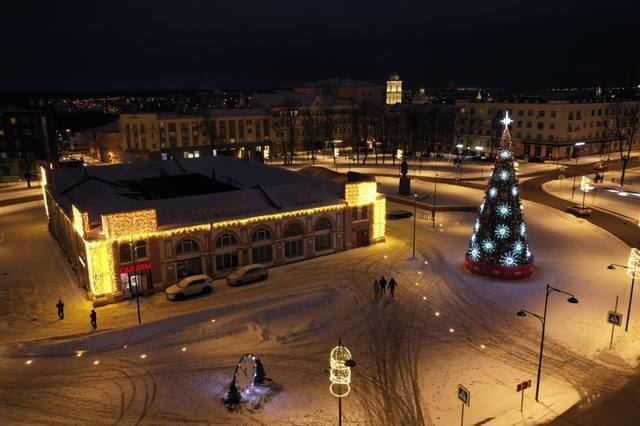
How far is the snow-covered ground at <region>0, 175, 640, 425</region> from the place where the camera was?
22.0 meters

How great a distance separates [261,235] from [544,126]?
77.4m

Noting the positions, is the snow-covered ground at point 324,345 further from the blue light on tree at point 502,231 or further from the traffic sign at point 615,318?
the blue light on tree at point 502,231

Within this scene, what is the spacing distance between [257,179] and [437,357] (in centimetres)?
3056

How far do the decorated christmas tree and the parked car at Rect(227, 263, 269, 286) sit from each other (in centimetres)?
1592

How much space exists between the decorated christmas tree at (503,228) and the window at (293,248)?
13.8 metres

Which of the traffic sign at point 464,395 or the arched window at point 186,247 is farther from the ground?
the arched window at point 186,247

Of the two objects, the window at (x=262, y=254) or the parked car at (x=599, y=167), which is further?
the parked car at (x=599, y=167)

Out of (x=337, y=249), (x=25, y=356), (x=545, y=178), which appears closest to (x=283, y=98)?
(x=545, y=178)

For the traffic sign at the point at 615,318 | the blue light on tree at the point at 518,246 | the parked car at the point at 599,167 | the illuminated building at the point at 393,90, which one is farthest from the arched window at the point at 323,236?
the illuminated building at the point at 393,90

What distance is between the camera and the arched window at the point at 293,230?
4019cm

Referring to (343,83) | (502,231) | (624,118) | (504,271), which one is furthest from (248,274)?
(343,83)

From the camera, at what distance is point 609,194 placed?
64.1 m

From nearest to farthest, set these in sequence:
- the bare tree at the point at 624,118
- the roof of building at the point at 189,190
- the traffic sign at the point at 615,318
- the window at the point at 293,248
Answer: the traffic sign at the point at 615,318
the roof of building at the point at 189,190
the window at the point at 293,248
the bare tree at the point at 624,118

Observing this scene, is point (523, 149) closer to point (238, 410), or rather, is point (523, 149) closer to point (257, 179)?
point (257, 179)
